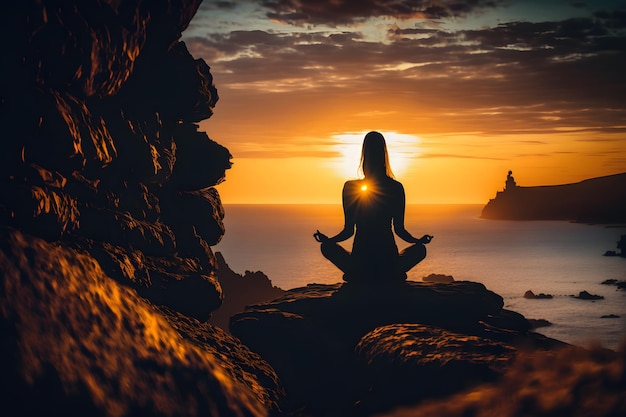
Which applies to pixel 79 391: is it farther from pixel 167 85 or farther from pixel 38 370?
pixel 167 85

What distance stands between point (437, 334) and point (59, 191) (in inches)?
216

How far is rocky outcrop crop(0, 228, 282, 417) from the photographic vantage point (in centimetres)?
369

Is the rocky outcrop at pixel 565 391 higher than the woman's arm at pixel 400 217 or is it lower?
lower

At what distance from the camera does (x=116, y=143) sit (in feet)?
34.8

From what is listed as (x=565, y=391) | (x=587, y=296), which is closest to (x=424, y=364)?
(x=565, y=391)

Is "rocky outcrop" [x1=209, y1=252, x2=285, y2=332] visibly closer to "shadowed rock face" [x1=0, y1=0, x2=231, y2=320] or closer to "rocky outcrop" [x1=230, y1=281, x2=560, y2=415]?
"shadowed rock face" [x1=0, y1=0, x2=231, y2=320]

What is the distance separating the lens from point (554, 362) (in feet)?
12.3

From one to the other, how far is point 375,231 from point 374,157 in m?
1.61

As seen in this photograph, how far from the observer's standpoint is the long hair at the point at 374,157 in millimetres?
12297

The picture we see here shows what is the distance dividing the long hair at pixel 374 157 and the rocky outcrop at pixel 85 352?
26.9 feet

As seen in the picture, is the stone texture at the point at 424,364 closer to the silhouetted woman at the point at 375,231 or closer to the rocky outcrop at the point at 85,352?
the rocky outcrop at the point at 85,352

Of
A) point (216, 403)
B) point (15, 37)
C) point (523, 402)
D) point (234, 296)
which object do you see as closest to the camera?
point (523, 402)

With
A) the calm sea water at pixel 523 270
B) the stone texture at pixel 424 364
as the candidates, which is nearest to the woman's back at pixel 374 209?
the stone texture at pixel 424 364

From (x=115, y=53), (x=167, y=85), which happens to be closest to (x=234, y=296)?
(x=167, y=85)
